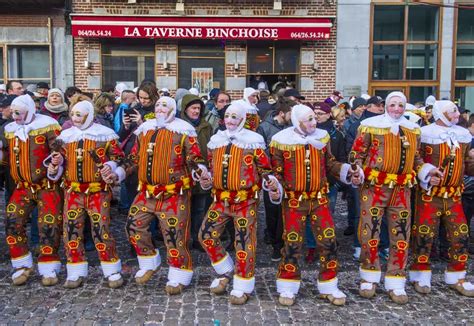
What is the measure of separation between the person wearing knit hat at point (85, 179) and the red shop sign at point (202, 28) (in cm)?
891

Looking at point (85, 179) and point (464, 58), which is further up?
point (464, 58)

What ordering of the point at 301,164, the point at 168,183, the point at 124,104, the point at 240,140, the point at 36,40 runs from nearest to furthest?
the point at 301,164
the point at 240,140
the point at 168,183
the point at 124,104
the point at 36,40

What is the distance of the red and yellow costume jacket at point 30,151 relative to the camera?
5.34 m

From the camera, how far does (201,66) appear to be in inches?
572

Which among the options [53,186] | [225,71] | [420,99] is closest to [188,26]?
[225,71]

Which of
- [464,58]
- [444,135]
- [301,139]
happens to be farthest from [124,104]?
[464,58]

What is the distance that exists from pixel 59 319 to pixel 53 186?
1.34m

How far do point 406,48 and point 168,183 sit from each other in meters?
11.4

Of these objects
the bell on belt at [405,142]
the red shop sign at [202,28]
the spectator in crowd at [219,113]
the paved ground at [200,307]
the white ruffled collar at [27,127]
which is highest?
the red shop sign at [202,28]

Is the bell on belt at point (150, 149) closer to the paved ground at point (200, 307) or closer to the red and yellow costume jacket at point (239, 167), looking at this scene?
the red and yellow costume jacket at point (239, 167)

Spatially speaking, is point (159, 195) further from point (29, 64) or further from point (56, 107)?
point (29, 64)

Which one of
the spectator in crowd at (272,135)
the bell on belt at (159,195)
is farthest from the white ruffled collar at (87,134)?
the spectator in crowd at (272,135)

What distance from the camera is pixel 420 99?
49.3 feet

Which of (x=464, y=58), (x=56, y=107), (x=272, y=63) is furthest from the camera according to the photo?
(x=464, y=58)
